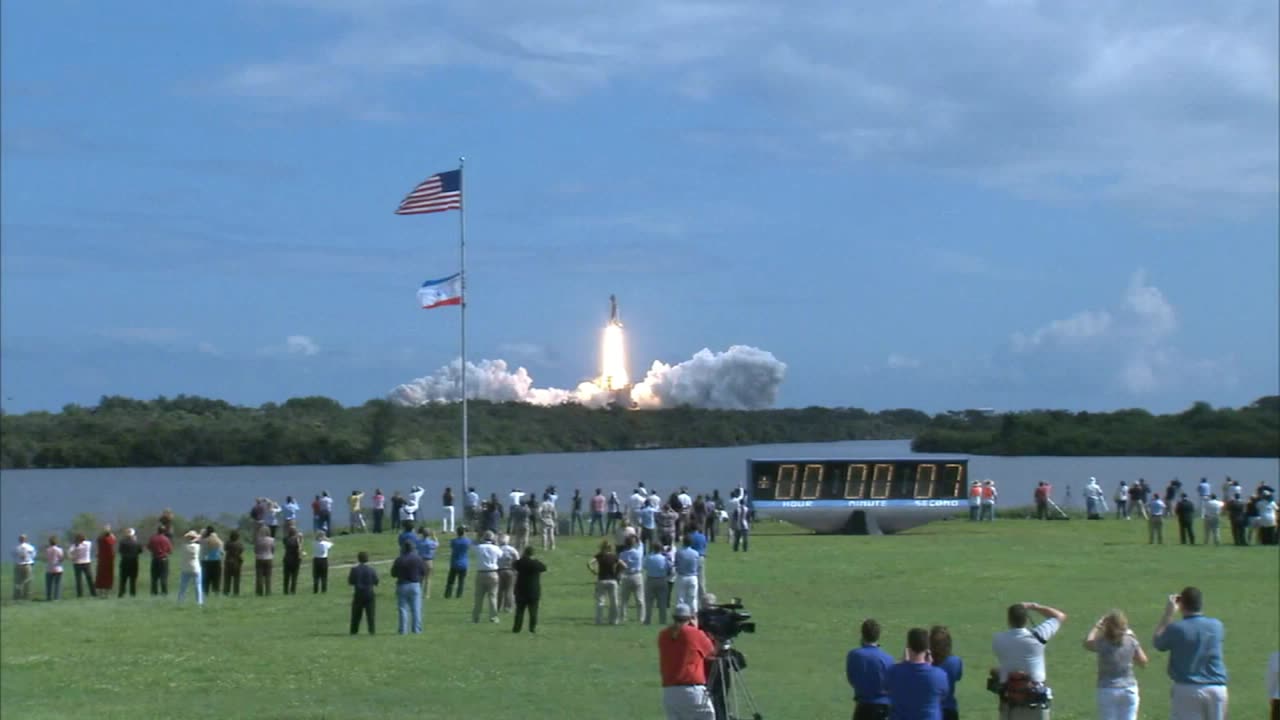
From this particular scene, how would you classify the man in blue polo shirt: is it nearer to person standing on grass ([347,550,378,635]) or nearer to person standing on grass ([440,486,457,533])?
person standing on grass ([347,550,378,635])

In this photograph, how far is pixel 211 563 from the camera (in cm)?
2845

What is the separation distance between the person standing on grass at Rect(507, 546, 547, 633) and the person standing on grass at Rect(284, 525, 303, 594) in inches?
317

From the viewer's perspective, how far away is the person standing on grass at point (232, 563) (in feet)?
92.6

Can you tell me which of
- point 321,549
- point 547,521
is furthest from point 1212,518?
point 321,549

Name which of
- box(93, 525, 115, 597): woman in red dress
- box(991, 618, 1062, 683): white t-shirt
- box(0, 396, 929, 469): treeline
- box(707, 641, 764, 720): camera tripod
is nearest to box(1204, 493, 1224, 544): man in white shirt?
box(93, 525, 115, 597): woman in red dress

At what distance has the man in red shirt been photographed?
1140 centimetres

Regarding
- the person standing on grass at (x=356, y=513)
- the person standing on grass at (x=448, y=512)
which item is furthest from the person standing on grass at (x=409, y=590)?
the person standing on grass at (x=356, y=513)

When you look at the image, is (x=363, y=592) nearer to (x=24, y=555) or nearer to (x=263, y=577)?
(x=263, y=577)

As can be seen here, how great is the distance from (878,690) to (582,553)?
25.6 m

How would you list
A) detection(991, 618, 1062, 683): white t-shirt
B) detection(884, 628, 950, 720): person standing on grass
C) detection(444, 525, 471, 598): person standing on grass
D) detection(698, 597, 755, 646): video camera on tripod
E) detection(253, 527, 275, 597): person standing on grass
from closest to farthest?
detection(884, 628, 950, 720): person standing on grass → detection(991, 618, 1062, 683): white t-shirt → detection(698, 597, 755, 646): video camera on tripod → detection(444, 525, 471, 598): person standing on grass → detection(253, 527, 275, 597): person standing on grass

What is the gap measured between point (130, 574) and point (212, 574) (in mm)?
2174

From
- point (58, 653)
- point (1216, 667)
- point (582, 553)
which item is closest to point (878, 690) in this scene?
point (1216, 667)

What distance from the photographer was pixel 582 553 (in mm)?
35969

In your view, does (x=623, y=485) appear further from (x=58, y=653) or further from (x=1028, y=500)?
(x=58, y=653)
